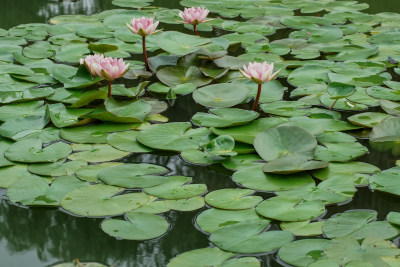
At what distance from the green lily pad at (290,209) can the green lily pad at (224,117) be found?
22.3 inches

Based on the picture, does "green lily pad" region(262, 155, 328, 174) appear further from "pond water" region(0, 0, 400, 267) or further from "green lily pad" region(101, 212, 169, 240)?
"green lily pad" region(101, 212, 169, 240)

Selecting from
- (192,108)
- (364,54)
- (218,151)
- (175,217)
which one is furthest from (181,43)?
(175,217)

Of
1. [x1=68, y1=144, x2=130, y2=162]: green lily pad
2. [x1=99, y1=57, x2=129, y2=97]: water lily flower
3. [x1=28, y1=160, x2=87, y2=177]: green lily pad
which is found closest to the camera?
[x1=28, y1=160, x2=87, y2=177]: green lily pad

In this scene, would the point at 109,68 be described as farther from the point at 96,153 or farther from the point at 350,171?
the point at 350,171

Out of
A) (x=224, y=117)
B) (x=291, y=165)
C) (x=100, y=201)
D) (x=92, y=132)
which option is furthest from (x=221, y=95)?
(x=100, y=201)

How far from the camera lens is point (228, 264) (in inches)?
65.2

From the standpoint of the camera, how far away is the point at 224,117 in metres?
2.58

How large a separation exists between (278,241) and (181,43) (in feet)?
5.85

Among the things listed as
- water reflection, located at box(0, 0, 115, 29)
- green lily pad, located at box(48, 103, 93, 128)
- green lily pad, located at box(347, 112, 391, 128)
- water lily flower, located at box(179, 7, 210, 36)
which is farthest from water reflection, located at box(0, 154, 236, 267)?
water reflection, located at box(0, 0, 115, 29)

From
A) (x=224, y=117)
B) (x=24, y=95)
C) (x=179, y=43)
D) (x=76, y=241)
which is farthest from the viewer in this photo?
(x=179, y=43)

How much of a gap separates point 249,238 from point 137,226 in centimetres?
34

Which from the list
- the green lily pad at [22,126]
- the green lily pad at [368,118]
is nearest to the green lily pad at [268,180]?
the green lily pad at [368,118]

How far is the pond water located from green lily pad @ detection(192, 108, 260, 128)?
0.28 metres

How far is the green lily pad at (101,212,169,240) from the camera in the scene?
1.81 metres
